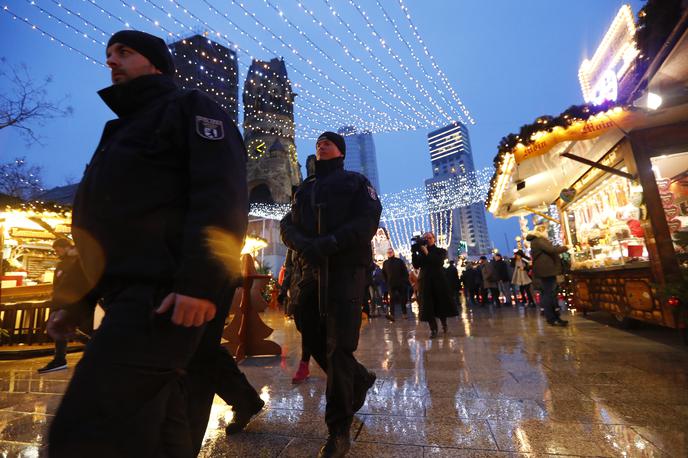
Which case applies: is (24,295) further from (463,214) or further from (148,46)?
(463,214)

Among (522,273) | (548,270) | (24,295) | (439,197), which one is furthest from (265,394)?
(439,197)

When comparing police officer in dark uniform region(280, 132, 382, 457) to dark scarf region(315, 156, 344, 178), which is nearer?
police officer in dark uniform region(280, 132, 382, 457)

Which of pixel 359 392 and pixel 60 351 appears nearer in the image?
pixel 359 392

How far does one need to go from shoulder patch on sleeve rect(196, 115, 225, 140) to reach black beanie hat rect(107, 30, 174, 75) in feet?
1.63

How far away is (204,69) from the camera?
112 ft

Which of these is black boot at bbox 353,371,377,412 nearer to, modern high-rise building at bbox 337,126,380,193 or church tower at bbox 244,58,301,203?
church tower at bbox 244,58,301,203

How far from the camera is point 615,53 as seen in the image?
30.9 ft

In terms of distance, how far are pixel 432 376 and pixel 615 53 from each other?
431 inches

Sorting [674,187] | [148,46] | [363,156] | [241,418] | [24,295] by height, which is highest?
[363,156]

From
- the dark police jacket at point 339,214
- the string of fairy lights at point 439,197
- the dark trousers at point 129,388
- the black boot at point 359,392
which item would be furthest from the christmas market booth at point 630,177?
the string of fairy lights at point 439,197

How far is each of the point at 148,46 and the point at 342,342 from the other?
1.77 m

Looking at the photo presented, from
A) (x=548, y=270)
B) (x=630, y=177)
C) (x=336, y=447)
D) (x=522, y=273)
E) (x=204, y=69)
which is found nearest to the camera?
(x=336, y=447)

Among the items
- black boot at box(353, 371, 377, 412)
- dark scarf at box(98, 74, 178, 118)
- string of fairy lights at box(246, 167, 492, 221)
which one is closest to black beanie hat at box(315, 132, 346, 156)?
dark scarf at box(98, 74, 178, 118)

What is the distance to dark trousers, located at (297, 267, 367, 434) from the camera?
6.28 feet
